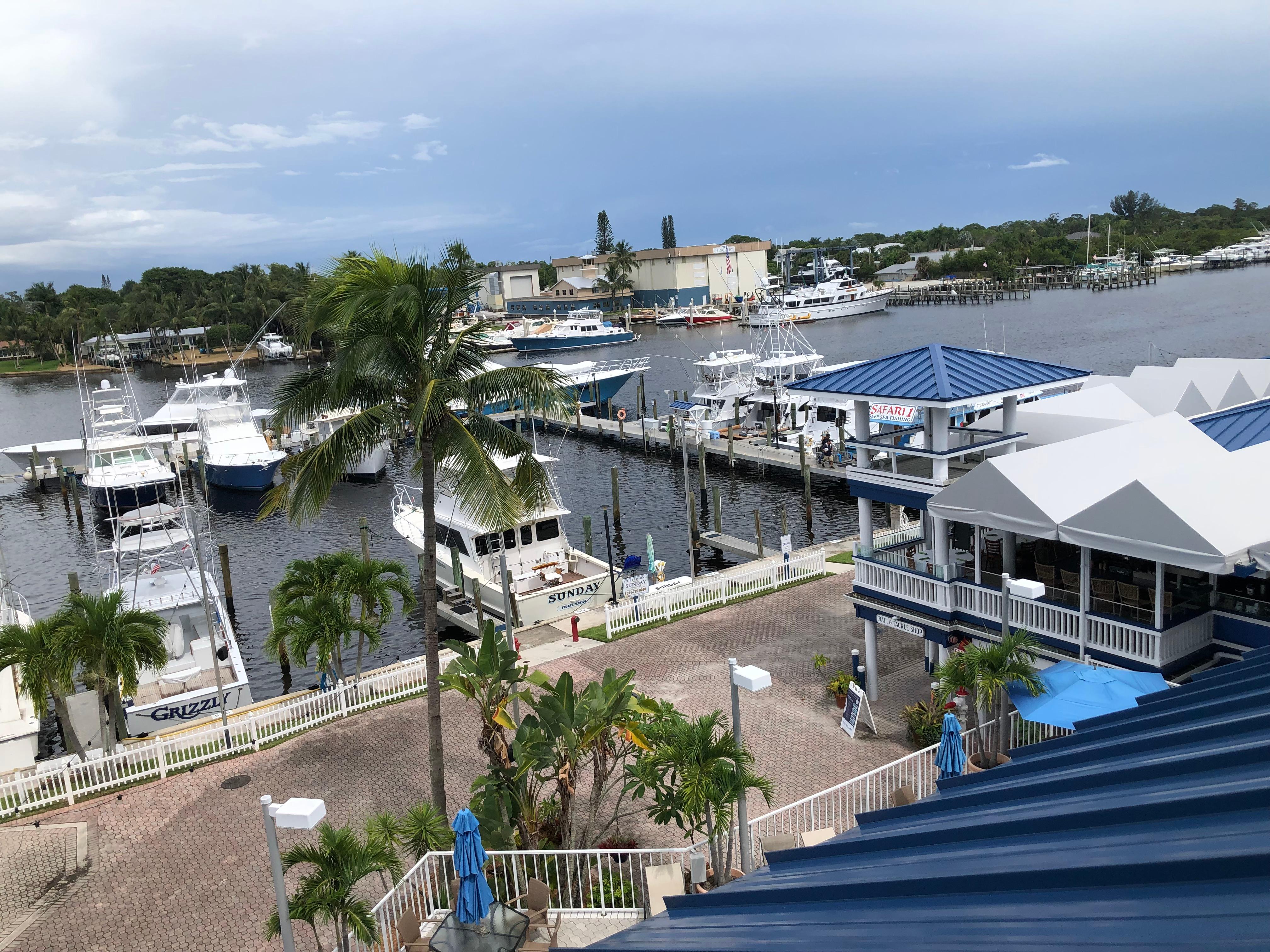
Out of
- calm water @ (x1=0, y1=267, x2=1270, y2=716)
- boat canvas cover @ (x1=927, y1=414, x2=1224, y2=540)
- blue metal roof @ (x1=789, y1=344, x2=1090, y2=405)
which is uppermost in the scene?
blue metal roof @ (x1=789, y1=344, x2=1090, y2=405)

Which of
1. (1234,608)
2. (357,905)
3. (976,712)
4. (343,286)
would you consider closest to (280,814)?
(357,905)

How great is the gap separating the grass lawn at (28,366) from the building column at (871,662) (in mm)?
140633

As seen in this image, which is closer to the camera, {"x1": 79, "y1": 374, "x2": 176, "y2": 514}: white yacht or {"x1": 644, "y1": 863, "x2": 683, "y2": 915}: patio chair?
{"x1": 644, "y1": 863, "x2": 683, "y2": 915}: patio chair

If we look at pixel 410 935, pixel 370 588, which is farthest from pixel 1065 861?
pixel 370 588

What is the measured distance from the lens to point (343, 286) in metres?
13.0

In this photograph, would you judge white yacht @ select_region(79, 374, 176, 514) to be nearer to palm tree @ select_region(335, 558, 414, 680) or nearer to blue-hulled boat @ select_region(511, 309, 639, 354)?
palm tree @ select_region(335, 558, 414, 680)

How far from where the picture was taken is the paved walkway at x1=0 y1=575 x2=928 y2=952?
13172mm

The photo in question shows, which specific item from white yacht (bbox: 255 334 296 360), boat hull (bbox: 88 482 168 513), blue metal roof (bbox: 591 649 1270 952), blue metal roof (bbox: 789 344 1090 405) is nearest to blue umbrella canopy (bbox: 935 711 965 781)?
blue metal roof (bbox: 789 344 1090 405)

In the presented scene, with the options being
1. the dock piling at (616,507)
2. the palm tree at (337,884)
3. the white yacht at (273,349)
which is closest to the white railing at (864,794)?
the palm tree at (337,884)

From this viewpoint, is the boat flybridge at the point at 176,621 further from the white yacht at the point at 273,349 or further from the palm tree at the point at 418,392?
the white yacht at the point at 273,349

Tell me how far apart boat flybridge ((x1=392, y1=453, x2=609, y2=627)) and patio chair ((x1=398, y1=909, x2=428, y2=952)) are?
14578 millimetres

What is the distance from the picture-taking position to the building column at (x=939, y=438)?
1714 cm

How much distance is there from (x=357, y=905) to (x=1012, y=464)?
11.8 metres

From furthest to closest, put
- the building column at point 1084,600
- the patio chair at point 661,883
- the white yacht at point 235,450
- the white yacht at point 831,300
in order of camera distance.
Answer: the white yacht at point 831,300, the white yacht at point 235,450, the building column at point 1084,600, the patio chair at point 661,883
